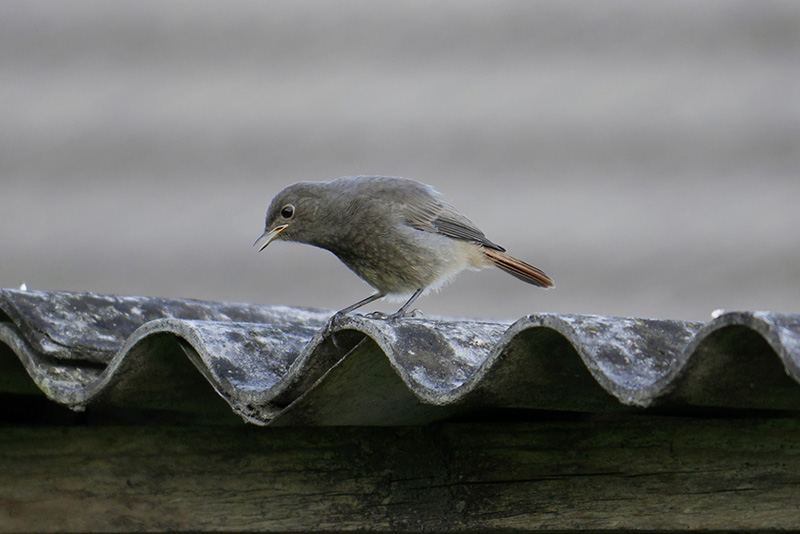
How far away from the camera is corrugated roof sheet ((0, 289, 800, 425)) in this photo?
5.62 ft

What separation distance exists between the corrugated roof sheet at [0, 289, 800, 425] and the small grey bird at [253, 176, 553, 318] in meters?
1.40

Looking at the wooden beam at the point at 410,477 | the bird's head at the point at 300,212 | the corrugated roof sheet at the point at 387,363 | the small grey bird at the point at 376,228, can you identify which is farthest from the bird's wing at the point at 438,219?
the wooden beam at the point at 410,477

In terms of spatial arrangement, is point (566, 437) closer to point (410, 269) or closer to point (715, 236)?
point (410, 269)

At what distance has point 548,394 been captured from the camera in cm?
203

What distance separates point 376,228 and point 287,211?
0.39m

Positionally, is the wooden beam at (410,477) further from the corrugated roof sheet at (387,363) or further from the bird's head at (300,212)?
the bird's head at (300,212)

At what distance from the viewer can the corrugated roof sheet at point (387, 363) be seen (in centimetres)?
171

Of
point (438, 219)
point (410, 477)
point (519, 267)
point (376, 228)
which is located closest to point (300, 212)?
point (376, 228)

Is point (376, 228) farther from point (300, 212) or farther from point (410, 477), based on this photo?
point (410, 477)

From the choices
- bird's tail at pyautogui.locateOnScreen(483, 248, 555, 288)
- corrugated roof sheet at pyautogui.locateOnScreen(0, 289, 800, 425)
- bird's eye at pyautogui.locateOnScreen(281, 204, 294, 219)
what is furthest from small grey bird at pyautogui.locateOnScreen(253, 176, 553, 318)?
corrugated roof sheet at pyautogui.locateOnScreen(0, 289, 800, 425)

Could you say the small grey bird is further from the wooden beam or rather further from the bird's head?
the wooden beam

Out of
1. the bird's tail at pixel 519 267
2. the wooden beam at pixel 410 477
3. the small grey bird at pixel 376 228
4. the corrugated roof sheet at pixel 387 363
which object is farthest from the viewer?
the bird's tail at pixel 519 267

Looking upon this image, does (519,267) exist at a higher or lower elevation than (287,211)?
lower

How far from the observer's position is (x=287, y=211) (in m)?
4.40
